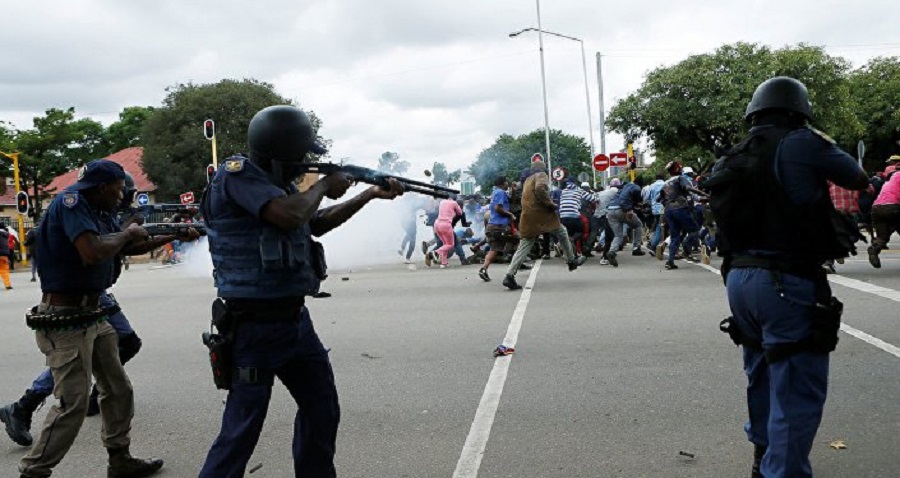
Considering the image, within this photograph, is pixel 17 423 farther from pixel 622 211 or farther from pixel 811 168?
pixel 622 211

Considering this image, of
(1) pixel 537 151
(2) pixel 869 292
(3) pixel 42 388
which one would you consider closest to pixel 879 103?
(2) pixel 869 292

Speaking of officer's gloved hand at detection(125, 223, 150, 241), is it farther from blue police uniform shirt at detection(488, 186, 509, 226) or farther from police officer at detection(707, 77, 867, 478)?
blue police uniform shirt at detection(488, 186, 509, 226)

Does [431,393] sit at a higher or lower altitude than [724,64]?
lower

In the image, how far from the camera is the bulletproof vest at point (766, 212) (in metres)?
3.06

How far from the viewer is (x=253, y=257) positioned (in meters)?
3.01

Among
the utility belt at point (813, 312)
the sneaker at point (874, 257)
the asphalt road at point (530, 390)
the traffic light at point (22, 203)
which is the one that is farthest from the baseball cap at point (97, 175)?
the traffic light at point (22, 203)

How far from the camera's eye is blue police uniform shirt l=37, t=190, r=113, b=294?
3.77 meters

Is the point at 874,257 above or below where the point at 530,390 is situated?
above

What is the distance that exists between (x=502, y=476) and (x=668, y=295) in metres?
6.14

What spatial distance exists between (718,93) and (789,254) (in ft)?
101

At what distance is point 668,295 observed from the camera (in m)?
9.48

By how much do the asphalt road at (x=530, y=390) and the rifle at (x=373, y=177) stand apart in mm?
1470

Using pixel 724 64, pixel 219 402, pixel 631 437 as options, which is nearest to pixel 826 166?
→ pixel 631 437

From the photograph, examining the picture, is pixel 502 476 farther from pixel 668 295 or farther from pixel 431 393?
pixel 668 295
